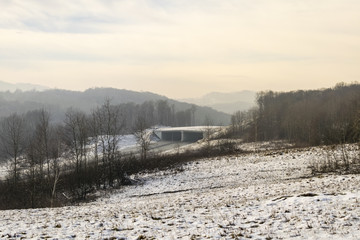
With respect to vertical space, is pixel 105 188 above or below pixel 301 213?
below

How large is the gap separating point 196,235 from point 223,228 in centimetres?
109

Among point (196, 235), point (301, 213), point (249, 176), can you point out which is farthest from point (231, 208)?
point (249, 176)

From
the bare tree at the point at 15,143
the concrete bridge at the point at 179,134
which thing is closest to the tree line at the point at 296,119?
the concrete bridge at the point at 179,134

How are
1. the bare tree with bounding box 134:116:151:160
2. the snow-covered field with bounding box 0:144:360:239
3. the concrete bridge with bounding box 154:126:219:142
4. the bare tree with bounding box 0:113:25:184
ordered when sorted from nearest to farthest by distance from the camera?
the snow-covered field with bounding box 0:144:360:239 < the bare tree with bounding box 0:113:25:184 < the bare tree with bounding box 134:116:151:160 < the concrete bridge with bounding box 154:126:219:142

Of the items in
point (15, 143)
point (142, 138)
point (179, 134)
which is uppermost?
point (15, 143)

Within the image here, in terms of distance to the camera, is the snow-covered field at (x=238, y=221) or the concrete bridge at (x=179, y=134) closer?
the snow-covered field at (x=238, y=221)

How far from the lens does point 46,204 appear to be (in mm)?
24750

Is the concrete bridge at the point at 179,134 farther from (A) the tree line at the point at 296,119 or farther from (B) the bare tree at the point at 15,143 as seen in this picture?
(B) the bare tree at the point at 15,143

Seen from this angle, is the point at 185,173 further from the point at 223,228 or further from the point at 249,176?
the point at 223,228

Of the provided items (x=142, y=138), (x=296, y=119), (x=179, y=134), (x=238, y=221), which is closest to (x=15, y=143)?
(x=142, y=138)

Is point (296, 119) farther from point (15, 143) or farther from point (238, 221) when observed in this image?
point (238, 221)

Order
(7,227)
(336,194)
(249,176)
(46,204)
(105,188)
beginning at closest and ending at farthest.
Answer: (7,227)
(336,194)
(46,204)
(249,176)
(105,188)

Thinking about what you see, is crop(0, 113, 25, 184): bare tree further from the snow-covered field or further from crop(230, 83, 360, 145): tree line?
crop(230, 83, 360, 145): tree line

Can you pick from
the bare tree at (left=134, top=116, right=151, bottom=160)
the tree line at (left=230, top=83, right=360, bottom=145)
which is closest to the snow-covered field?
the bare tree at (left=134, top=116, right=151, bottom=160)
